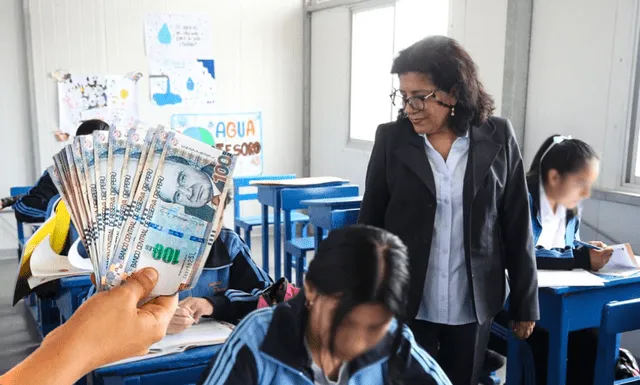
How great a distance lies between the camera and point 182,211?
2.66 feet

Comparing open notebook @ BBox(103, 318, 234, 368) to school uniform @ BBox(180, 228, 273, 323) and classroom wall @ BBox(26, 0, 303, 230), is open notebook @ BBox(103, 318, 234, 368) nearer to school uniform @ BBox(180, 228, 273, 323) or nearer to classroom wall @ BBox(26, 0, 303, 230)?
school uniform @ BBox(180, 228, 273, 323)

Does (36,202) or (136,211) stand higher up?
(136,211)

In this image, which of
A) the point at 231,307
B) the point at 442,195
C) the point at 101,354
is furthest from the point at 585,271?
the point at 101,354

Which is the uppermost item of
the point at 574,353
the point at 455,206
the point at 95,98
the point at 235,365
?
the point at 95,98

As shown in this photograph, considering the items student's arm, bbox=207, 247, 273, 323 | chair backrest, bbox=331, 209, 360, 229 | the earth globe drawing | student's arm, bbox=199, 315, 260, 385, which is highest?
the earth globe drawing

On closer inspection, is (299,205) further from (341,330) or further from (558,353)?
(341,330)

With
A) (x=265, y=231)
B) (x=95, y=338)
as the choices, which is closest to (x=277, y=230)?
(x=265, y=231)

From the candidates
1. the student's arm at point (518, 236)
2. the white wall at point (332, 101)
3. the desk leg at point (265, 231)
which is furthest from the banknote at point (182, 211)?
the white wall at point (332, 101)

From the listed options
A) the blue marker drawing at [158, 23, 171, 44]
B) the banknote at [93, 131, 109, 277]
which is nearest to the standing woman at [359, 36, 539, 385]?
the banknote at [93, 131, 109, 277]

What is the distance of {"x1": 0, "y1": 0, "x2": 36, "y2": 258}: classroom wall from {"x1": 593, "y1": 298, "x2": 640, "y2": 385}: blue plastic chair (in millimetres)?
4469

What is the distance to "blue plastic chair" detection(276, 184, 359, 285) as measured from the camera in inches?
131

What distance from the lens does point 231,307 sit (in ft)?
5.37

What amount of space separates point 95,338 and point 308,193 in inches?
113

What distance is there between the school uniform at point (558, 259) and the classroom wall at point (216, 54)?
3.20 m
